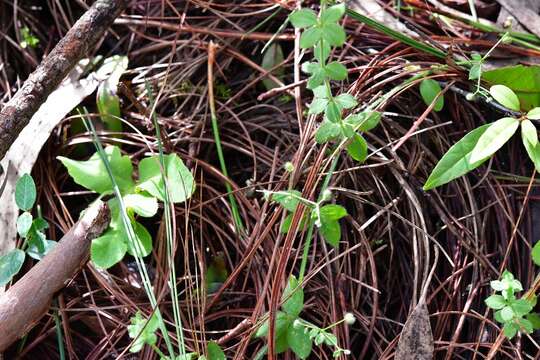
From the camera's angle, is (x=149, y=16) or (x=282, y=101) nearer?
(x=282, y=101)

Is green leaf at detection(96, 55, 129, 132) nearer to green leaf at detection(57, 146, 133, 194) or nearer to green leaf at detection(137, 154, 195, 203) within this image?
green leaf at detection(57, 146, 133, 194)

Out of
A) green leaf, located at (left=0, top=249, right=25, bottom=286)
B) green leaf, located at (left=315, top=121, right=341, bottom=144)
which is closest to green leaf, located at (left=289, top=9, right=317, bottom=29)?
green leaf, located at (left=315, top=121, right=341, bottom=144)

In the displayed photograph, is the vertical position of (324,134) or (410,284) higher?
(324,134)

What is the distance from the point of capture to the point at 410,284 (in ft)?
5.39

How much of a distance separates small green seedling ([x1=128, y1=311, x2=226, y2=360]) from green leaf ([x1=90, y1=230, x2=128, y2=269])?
140mm

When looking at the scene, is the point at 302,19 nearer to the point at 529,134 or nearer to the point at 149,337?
the point at 529,134

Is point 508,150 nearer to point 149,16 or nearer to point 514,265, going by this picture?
point 514,265

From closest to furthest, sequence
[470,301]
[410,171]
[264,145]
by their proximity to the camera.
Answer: [470,301] → [410,171] → [264,145]

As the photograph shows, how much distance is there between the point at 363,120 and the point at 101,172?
2.21 feet

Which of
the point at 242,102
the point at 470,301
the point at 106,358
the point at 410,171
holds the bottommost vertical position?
the point at 106,358

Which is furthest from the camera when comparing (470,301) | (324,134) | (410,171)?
(410,171)

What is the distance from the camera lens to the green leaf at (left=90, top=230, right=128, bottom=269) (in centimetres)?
154

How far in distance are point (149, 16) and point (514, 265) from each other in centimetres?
129

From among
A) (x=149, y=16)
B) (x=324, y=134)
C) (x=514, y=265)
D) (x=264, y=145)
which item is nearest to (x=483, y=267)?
(x=514, y=265)
